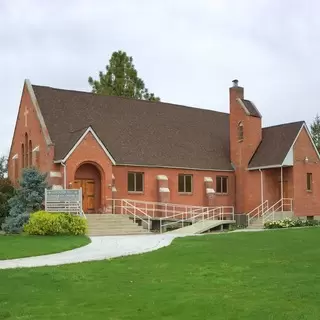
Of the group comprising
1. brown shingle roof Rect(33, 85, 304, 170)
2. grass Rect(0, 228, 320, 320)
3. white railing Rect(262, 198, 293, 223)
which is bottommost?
grass Rect(0, 228, 320, 320)

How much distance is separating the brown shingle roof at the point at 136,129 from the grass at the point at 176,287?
18.5 meters

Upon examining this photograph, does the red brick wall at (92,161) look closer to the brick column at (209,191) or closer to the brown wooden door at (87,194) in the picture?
the brown wooden door at (87,194)

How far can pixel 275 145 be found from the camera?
131 feet

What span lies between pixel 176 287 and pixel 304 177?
29328 mm

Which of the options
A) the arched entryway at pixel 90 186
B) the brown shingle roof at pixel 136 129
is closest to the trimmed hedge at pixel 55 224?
the brown shingle roof at pixel 136 129

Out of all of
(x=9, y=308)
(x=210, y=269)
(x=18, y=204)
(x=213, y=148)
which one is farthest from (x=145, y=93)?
(x=9, y=308)

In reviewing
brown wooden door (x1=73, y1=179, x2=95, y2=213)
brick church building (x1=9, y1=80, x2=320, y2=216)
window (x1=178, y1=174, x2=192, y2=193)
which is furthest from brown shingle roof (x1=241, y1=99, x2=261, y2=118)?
brown wooden door (x1=73, y1=179, x2=95, y2=213)

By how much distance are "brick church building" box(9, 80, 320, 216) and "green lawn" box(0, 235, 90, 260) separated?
29.1ft

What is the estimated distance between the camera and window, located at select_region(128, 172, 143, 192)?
37.0 meters

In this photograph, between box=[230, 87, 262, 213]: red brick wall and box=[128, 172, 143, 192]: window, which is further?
box=[230, 87, 262, 213]: red brick wall

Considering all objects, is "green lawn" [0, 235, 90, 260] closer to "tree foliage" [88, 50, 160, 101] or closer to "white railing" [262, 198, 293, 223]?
"white railing" [262, 198, 293, 223]

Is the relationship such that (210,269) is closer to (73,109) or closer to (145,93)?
(73,109)

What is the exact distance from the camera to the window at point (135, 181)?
3697 cm

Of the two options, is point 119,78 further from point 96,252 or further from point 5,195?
point 96,252
